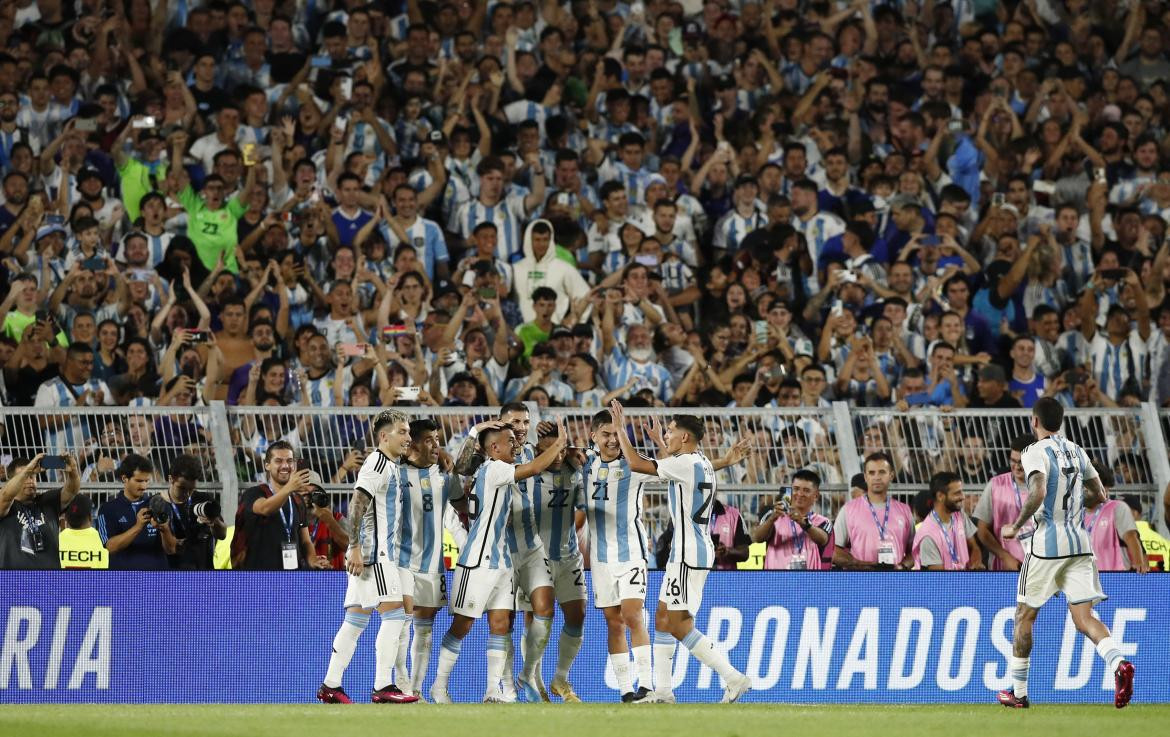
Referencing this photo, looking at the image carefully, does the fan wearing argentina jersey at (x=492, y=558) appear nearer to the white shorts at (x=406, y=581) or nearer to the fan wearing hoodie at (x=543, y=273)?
the white shorts at (x=406, y=581)

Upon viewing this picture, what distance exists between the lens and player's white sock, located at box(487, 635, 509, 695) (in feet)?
41.8

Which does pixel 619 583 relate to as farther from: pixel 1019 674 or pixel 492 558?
pixel 1019 674

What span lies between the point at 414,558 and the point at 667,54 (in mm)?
11155

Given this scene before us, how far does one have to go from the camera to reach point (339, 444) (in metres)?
15.6

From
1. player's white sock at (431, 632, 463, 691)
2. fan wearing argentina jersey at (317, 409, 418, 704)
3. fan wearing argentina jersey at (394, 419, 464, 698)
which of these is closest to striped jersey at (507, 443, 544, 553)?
fan wearing argentina jersey at (394, 419, 464, 698)

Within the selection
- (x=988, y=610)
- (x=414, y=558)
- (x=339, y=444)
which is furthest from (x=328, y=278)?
(x=988, y=610)

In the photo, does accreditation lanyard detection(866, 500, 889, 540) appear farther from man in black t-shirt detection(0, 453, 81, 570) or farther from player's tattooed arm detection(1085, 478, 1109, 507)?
man in black t-shirt detection(0, 453, 81, 570)

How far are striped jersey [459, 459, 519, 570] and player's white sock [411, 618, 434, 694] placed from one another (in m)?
0.60

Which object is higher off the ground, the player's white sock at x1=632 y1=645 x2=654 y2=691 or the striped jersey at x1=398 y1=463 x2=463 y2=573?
the striped jersey at x1=398 y1=463 x2=463 y2=573

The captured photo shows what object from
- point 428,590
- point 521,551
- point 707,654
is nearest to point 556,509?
point 521,551

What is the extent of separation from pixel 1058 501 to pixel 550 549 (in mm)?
3533

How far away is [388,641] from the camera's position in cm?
1243

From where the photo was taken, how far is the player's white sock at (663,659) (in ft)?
42.3

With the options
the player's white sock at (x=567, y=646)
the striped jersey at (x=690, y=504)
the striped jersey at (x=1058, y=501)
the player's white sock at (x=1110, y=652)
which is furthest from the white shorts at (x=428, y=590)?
the player's white sock at (x=1110, y=652)
